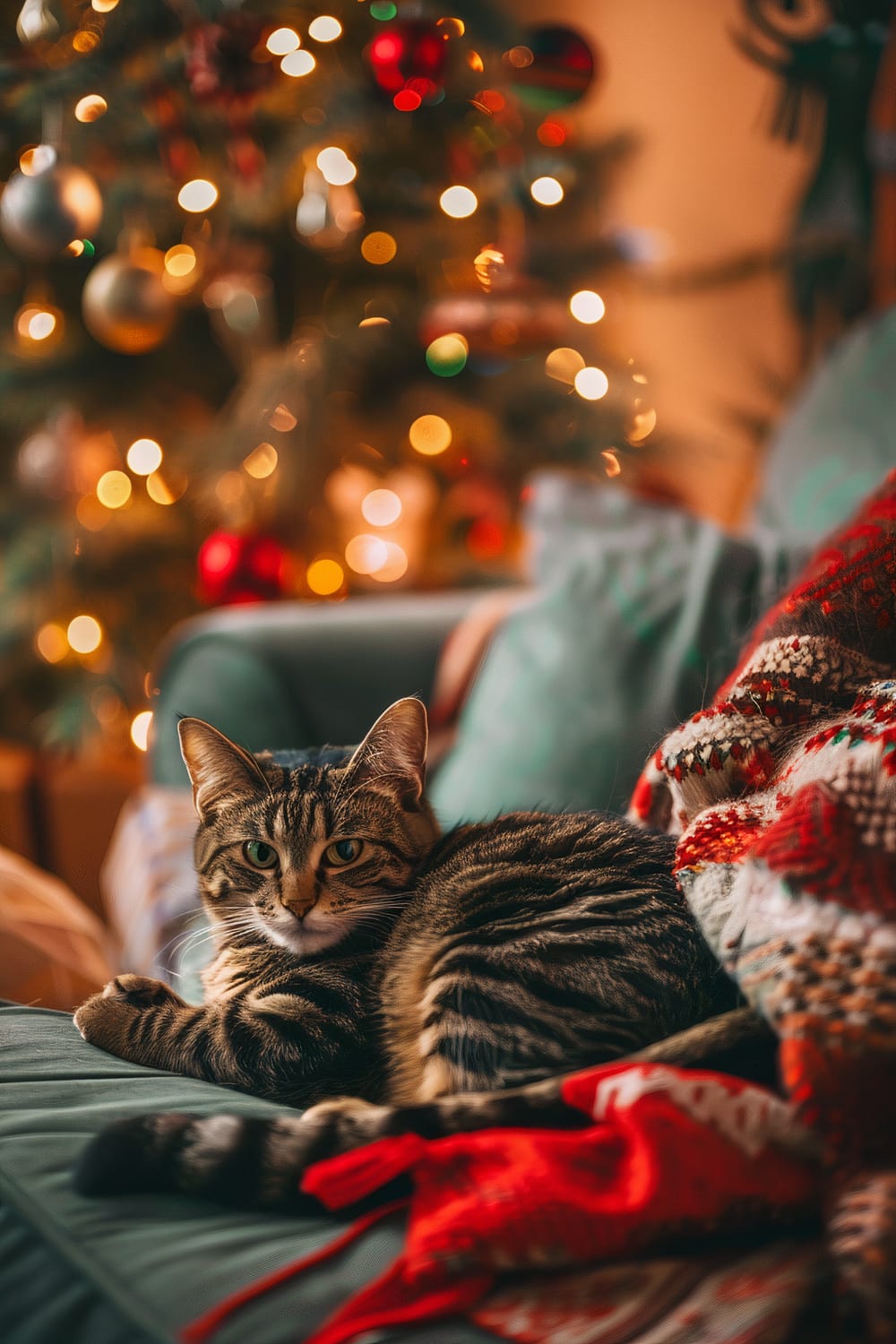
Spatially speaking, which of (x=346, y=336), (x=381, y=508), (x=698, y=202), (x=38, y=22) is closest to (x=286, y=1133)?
(x=38, y=22)

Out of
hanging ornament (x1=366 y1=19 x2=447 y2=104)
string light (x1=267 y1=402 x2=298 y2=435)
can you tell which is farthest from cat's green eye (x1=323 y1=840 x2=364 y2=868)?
string light (x1=267 y1=402 x2=298 y2=435)

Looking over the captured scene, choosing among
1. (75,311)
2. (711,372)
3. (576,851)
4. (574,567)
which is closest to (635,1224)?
(576,851)

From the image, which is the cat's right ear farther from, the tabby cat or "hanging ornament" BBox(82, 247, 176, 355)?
"hanging ornament" BBox(82, 247, 176, 355)

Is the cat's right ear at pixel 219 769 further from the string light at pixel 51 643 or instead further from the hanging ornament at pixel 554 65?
the string light at pixel 51 643

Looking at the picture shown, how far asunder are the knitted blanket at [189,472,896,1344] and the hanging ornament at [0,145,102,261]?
1033mm

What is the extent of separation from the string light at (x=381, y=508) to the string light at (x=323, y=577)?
0.13 metres

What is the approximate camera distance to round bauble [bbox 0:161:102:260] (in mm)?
1105

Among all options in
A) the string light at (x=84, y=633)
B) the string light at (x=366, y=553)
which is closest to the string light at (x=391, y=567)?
the string light at (x=366, y=553)

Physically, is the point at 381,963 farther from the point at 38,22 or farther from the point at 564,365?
the point at 564,365

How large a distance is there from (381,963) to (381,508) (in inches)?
64.1

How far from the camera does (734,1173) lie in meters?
0.43

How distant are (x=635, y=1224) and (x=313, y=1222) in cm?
14

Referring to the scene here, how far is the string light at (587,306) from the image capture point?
2023mm

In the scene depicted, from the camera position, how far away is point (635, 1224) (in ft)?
1.36
